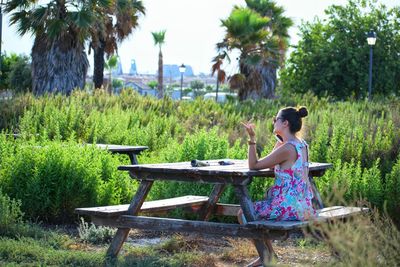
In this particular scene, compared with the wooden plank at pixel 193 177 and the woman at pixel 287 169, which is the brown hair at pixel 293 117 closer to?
the woman at pixel 287 169

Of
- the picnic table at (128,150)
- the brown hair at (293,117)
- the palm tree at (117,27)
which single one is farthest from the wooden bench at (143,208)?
the palm tree at (117,27)

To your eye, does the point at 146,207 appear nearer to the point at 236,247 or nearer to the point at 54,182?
the point at 236,247

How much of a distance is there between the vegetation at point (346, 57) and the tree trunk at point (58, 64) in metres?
14.3

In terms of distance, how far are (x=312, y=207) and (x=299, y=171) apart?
394 mm

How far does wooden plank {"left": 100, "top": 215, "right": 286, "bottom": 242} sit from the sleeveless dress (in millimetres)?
280

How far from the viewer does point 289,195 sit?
7.45m

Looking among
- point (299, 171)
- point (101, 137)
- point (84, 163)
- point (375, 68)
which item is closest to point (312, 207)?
point (299, 171)

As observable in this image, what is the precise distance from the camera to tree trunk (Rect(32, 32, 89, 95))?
32125mm

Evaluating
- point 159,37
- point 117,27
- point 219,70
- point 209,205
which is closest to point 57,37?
point 117,27

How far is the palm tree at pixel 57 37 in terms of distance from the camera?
2952cm

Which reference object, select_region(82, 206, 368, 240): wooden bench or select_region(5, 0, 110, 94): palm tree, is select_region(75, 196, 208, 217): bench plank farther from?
select_region(5, 0, 110, 94): palm tree

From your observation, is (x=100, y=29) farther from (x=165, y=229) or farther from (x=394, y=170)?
(x=165, y=229)

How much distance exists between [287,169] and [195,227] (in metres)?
0.90

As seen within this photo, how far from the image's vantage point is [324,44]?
45.7 metres
